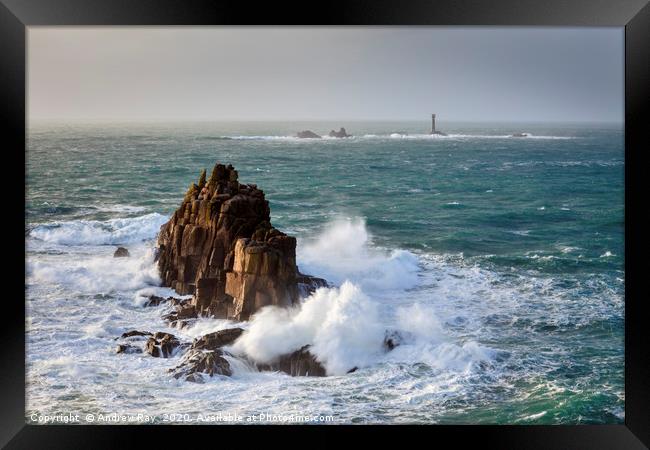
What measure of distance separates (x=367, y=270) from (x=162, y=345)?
3.74 m

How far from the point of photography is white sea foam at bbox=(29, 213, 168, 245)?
12.7 metres

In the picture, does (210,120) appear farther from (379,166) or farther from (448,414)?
(448,414)

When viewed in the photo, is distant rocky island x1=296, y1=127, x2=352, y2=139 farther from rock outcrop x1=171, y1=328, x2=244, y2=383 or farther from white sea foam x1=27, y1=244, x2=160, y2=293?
rock outcrop x1=171, y1=328, x2=244, y2=383

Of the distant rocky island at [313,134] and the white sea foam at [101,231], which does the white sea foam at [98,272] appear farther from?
the distant rocky island at [313,134]

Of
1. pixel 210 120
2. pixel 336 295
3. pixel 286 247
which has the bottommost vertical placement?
pixel 336 295

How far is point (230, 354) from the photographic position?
10.9m

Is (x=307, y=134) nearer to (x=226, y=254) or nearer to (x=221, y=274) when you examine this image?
(x=226, y=254)

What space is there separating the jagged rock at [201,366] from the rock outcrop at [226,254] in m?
0.94

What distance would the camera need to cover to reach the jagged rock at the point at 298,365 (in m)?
10.9

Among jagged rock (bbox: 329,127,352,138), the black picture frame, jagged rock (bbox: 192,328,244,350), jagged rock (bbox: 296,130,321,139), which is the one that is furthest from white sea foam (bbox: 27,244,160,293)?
jagged rock (bbox: 329,127,352,138)

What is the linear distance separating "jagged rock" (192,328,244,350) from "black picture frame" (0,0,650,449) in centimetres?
190

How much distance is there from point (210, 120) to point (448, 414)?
7096mm

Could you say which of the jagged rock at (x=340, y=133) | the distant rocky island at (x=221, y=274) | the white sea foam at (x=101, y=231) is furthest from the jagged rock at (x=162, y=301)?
the jagged rock at (x=340, y=133)

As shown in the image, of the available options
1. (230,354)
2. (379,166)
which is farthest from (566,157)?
(230,354)
